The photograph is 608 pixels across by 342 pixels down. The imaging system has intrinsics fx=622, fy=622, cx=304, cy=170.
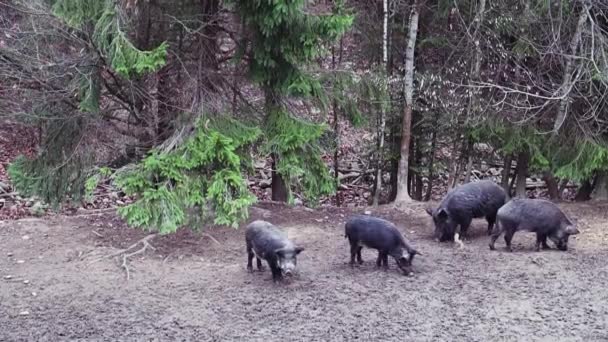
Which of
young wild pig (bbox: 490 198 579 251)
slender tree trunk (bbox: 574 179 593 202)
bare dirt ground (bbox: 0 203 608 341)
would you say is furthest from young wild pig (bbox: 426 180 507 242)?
slender tree trunk (bbox: 574 179 593 202)

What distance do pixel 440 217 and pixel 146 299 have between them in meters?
4.46

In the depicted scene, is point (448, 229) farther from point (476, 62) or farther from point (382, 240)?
point (476, 62)

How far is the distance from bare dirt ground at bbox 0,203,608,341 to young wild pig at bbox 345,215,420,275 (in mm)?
219

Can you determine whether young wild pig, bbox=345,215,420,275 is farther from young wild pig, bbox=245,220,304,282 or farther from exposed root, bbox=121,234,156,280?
exposed root, bbox=121,234,156,280

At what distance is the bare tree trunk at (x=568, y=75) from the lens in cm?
1019

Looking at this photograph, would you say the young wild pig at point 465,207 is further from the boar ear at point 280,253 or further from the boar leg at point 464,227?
the boar ear at point 280,253

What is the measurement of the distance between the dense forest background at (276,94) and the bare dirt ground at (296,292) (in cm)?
77

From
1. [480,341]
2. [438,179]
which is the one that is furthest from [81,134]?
[438,179]

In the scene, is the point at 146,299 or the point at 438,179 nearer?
the point at 146,299

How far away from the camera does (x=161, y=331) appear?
6.30 m

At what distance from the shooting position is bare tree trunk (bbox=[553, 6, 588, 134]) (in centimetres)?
1019

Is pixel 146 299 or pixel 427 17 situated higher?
pixel 427 17

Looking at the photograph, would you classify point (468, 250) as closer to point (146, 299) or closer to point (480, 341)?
point (480, 341)

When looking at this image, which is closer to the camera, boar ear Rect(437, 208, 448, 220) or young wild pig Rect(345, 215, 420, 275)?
young wild pig Rect(345, 215, 420, 275)
